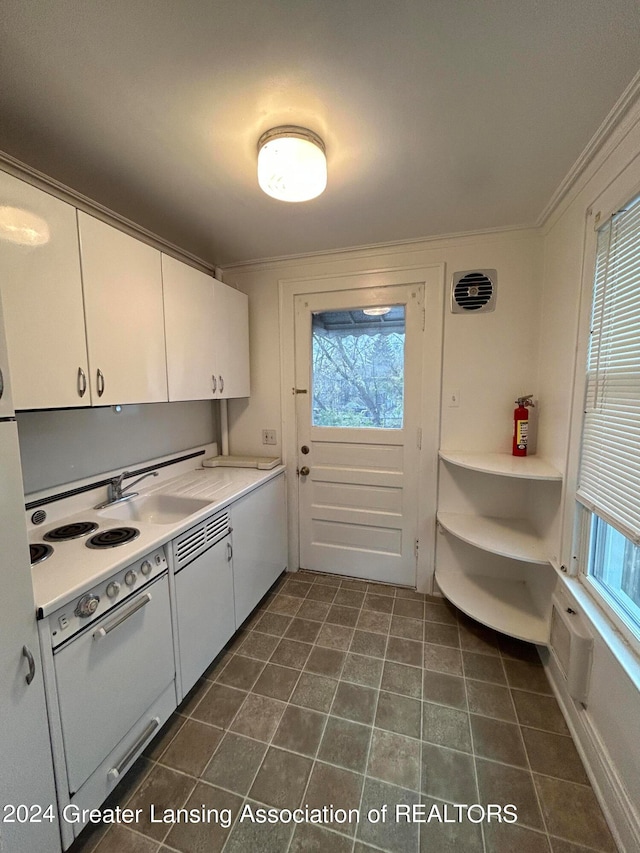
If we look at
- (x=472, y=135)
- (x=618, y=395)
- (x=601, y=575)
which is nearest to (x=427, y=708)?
(x=601, y=575)

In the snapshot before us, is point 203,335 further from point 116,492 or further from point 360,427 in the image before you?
point 360,427

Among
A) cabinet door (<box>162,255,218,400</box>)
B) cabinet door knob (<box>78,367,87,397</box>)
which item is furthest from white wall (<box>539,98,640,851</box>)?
cabinet door knob (<box>78,367,87,397</box>)

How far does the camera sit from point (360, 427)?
8.33ft

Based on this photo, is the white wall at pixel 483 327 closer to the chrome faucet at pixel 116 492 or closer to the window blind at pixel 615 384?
the window blind at pixel 615 384

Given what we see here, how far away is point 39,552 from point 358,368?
6.63ft

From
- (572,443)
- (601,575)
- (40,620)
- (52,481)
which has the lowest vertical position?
(601,575)

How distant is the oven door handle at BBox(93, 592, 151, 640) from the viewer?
1141mm

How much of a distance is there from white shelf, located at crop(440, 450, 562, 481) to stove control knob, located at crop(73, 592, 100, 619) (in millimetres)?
1858

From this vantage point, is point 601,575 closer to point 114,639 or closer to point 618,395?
point 618,395

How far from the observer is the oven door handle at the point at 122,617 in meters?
1.14

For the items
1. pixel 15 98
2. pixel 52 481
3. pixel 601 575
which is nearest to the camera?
pixel 15 98

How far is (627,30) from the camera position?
36.2 inches

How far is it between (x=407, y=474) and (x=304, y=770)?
65.4 inches

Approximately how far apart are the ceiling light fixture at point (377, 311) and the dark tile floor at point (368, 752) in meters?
2.10
